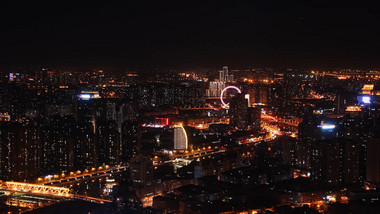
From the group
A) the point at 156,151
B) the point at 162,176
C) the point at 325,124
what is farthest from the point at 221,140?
the point at 162,176

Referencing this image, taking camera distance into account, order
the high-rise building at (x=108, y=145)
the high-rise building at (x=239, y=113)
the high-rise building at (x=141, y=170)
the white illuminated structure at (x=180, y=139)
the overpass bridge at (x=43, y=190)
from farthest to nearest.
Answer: the high-rise building at (x=239, y=113), the white illuminated structure at (x=180, y=139), the high-rise building at (x=108, y=145), the high-rise building at (x=141, y=170), the overpass bridge at (x=43, y=190)

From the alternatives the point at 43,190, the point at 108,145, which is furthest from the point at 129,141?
the point at 43,190

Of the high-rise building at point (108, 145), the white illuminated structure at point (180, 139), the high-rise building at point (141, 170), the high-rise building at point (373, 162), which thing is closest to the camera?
the high-rise building at point (141, 170)

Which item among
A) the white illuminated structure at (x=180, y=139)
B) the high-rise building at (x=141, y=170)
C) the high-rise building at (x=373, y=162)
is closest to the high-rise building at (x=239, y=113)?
the white illuminated structure at (x=180, y=139)

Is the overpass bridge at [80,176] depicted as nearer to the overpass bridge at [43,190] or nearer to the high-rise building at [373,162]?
the overpass bridge at [43,190]

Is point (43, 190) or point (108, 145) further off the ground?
point (108, 145)

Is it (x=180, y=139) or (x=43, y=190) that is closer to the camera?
(x=43, y=190)

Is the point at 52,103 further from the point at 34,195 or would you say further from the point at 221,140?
the point at 34,195

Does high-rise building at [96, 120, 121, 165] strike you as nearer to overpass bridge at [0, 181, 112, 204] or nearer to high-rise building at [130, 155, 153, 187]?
high-rise building at [130, 155, 153, 187]

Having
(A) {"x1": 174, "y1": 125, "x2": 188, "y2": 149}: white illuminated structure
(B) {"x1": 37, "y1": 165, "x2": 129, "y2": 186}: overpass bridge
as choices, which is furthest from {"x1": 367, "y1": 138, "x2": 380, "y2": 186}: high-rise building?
(B) {"x1": 37, "y1": 165, "x2": 129, "y2": 186}: overpass bridge

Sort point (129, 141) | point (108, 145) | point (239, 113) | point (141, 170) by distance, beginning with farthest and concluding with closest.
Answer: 1. point (239, 113)
2. point (129, 141)
3. point (108, 145)
4. point (141, 170)

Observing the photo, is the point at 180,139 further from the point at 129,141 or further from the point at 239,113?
the point at 239,113
